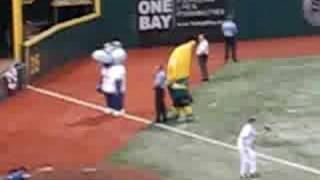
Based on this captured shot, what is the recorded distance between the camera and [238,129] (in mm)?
23891

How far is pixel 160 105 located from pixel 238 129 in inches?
79.9

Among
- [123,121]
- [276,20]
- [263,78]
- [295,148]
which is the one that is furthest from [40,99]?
[276,20]

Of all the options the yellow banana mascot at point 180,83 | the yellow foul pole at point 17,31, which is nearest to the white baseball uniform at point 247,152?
the yellow banana mascot at point 180,83

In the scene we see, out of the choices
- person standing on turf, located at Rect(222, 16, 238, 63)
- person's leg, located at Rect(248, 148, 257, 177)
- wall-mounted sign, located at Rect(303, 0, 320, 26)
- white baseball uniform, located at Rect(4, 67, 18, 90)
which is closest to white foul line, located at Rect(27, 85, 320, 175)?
white baseball uniform, located at Rect(4, 67, 18, 90)

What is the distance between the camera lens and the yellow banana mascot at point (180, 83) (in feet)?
79.6

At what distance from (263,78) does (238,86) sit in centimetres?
159

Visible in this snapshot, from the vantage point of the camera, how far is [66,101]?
28469 mm

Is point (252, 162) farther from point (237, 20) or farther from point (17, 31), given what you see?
point (237, 20)

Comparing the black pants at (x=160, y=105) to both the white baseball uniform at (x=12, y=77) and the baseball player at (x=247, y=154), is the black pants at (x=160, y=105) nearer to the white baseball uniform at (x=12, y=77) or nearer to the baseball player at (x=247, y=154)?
the baseball player at (x=247, y=154)

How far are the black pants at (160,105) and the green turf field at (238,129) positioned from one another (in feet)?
1.53

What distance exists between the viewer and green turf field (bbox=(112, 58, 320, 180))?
20531 mm

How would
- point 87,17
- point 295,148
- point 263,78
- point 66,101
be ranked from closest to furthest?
1. point 295,148
2. point 66,101
3. point 263,78
4. point 87,17


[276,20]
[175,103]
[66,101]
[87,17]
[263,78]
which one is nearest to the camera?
A: [175,103]

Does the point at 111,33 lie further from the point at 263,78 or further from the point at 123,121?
the point at 123,121
